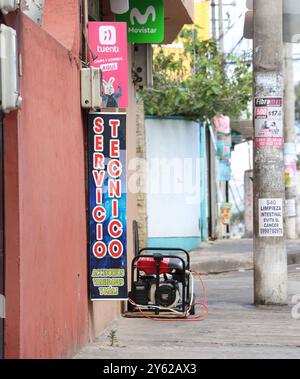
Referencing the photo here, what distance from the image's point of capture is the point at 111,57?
9.86 meters

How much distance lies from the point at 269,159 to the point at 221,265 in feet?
20.5

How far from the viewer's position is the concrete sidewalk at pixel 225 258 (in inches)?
703

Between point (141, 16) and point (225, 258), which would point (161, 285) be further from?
point (225, 258)

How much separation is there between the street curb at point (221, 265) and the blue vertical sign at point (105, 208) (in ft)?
27.2

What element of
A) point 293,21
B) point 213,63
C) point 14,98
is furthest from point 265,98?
point 213,63

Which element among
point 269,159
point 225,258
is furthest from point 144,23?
point 225,258

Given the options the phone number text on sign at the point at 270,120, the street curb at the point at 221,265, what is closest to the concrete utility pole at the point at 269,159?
the phone number text on sign at the point at 270,120

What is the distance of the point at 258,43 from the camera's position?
12148mm

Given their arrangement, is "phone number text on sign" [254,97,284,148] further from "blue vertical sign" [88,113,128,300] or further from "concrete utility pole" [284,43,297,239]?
"concrete utility pole" [284,43,297,239]

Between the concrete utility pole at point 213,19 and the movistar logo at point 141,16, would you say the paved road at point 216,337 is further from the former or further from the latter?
the concrete utility pole at point 213,19

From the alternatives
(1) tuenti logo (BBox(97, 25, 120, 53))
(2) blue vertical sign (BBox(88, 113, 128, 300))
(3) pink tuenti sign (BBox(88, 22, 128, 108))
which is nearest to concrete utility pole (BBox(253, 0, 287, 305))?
(3) pink tuenti sign (BBox(88, 22, 128, 108))

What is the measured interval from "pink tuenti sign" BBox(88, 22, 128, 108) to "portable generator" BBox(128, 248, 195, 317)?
1946 mm

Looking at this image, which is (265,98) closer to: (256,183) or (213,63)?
(256,183)

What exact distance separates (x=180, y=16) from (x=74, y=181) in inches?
245
